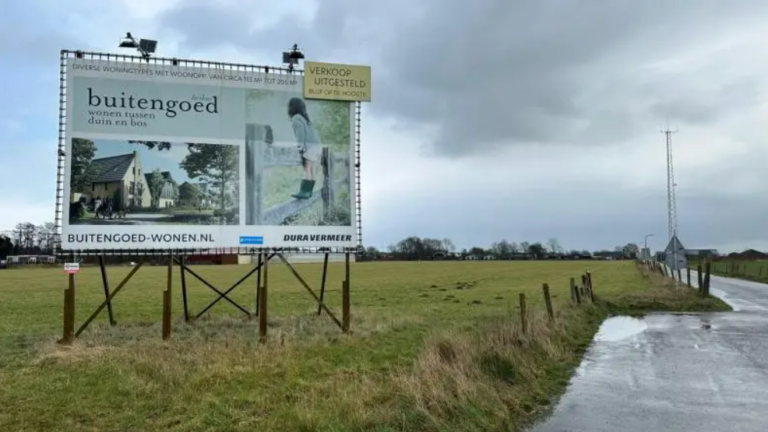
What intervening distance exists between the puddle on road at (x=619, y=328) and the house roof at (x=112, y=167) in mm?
10999

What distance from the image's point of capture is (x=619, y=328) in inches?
706

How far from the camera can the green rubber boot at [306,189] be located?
48.2 feet

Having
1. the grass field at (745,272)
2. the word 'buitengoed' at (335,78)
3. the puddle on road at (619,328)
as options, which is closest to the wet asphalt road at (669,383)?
the puddle on road at (619,328)

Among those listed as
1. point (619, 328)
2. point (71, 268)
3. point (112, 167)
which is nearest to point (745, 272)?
point (619, 328)

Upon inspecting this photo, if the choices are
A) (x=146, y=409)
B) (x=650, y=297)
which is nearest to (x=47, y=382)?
(x=146, y=409)

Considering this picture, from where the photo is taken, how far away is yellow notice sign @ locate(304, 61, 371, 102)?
1472cm

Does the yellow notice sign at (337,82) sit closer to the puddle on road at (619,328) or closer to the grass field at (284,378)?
the grass field at (284,378)

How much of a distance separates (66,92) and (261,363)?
22.6 ft

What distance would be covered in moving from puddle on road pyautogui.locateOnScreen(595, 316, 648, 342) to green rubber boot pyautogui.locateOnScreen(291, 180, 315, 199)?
738 centimetres

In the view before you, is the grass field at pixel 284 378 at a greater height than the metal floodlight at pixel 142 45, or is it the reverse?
the metal floodlight at pixel 142 45

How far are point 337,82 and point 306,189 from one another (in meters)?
2.51

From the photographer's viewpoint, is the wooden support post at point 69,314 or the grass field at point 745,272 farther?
the grass field at point 745,272

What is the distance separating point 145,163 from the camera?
13641 millimetres

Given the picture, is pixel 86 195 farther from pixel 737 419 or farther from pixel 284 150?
pixel 737 419
